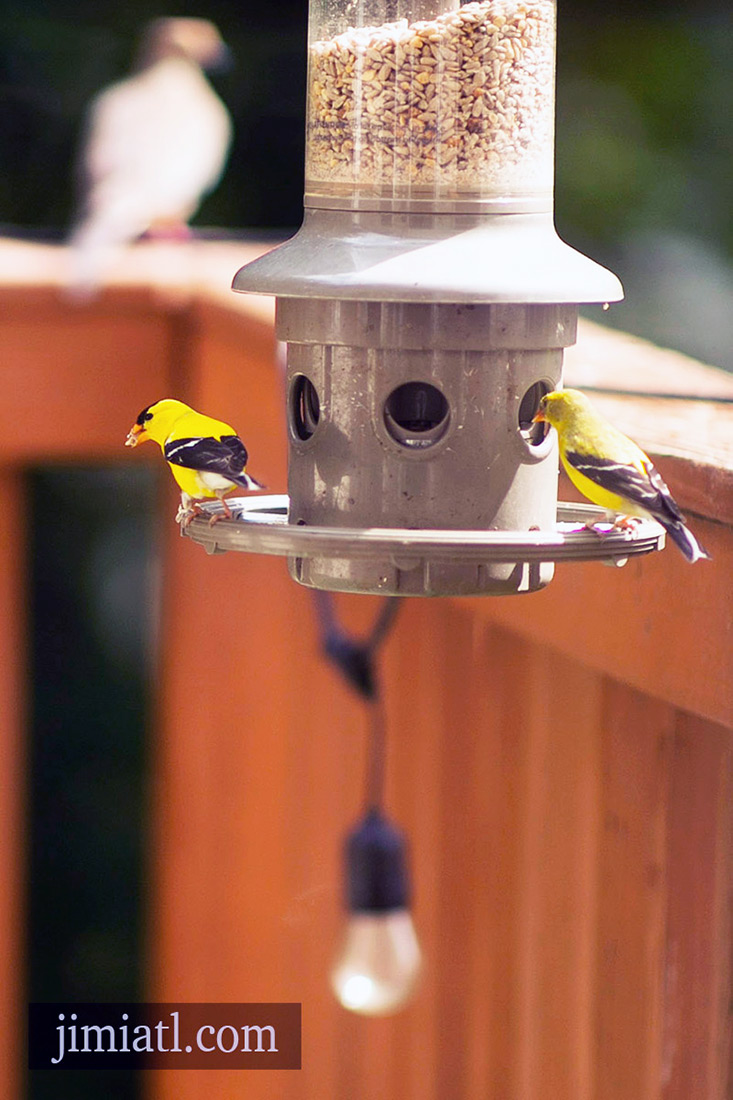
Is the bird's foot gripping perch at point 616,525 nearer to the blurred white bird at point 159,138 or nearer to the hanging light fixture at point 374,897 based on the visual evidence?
the hanging light fixture at point 374,897

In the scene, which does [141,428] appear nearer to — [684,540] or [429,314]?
[429,314]

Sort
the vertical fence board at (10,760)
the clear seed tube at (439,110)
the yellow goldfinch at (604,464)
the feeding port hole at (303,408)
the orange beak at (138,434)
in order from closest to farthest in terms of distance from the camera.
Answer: the yellow goldfinch at (604,464)
the clear seed tube at (439,110)
the feeding port hole at (303,408)
the orange beak at (138,434)
the vertical fence board at (10,760)

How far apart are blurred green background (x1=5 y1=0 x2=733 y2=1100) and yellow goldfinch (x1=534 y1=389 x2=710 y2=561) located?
12.8 ft

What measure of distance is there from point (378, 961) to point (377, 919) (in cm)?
6

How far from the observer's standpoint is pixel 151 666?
5867mm

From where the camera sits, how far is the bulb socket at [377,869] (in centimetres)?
207

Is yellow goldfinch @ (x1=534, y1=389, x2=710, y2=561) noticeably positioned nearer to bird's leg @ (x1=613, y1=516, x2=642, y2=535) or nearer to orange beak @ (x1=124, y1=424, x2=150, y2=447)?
bird's leg @ (x1=613, y1=516, x2=642, y2=535)

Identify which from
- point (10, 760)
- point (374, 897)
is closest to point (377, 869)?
point (374, 897)

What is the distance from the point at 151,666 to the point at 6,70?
8.11ft

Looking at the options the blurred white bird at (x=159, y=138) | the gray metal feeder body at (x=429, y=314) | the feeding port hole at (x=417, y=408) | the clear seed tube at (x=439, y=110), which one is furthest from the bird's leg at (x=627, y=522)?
the blurred white bird at (x=159, y=138)

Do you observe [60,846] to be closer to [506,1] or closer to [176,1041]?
[176,1041]

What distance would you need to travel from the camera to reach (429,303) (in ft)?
5.20

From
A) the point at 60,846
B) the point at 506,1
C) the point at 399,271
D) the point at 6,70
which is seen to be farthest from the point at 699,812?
the point at 6,70

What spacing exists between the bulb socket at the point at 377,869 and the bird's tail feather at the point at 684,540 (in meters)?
0.75
